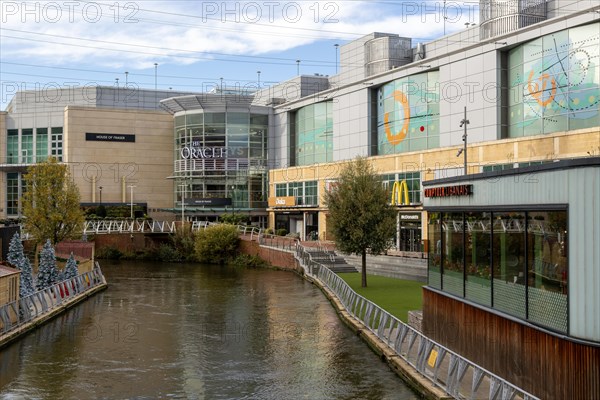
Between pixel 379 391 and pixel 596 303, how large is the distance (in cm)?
609

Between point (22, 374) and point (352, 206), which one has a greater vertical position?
point (352, 206)

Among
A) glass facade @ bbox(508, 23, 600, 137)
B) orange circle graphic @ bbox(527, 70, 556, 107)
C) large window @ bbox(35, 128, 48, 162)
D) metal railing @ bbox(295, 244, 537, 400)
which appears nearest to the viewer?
metal railing @ bbox(295, 244, 537, 400)

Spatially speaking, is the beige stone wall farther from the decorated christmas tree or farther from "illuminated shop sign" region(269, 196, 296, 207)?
the decorated christmas tree

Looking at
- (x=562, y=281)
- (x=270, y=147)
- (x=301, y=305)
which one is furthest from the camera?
(x=270, y=147)

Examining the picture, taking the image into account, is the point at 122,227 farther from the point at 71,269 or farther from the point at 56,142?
the point at 71,269

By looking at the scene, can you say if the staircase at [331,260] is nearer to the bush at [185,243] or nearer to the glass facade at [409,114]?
the glass facade at [409,114]

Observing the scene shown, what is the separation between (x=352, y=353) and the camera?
20203mm

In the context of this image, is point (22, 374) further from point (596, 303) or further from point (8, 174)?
point (8, 174)

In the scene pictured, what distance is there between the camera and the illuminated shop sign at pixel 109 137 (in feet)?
260

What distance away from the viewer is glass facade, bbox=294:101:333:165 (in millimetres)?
62684

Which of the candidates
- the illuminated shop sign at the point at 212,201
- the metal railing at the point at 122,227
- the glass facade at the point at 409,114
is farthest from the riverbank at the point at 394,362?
the illuminated shop sign at the point at 212,201

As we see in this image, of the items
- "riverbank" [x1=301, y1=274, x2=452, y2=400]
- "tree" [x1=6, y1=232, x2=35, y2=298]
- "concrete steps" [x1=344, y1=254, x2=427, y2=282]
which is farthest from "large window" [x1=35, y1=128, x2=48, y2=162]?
"riverbank" [x1=301, y1=274, x2=452, y2=400]

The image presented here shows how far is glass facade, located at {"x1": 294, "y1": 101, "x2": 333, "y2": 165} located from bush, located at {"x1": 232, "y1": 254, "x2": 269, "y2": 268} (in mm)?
12874

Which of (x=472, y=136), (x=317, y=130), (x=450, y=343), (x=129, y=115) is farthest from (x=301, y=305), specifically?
(x=129, y=115)
